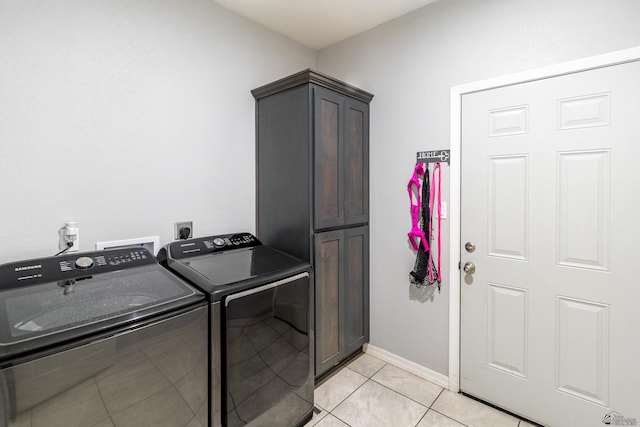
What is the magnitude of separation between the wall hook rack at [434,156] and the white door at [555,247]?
0.38 feet

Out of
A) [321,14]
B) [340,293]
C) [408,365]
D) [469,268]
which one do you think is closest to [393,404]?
[408,365]

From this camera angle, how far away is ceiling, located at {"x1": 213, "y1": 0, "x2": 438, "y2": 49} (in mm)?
2111

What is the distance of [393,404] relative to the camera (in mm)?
1976

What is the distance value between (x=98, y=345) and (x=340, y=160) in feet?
5.65

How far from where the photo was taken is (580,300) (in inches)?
65.6

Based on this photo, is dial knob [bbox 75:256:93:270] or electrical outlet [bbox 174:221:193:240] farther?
electrical outlet [bbox 174:221:193:240]

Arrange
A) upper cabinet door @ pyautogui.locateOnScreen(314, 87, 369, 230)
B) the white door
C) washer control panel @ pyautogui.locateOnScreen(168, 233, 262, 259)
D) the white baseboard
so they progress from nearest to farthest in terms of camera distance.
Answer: the white door
washer control panel @ pyautogui.locateOnScreen(168, 233, 262, 259)
upper cabinet door @ pyautogui.locateOnScreen(314, 87, 369, 230)
the white baseboard

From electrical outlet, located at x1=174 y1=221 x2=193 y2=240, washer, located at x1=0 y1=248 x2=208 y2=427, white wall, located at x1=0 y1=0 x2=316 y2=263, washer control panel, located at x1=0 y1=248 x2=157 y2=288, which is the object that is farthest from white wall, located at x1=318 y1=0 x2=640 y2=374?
washer control panel, located at x1=0 y1=248 x2=157 y2=288

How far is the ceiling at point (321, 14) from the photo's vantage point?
211cm

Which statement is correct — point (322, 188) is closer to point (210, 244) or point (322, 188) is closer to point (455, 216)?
point (210, 244)

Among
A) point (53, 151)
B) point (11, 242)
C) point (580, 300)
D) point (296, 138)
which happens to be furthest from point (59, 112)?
point (580, 300)

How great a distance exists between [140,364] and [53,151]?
116cm

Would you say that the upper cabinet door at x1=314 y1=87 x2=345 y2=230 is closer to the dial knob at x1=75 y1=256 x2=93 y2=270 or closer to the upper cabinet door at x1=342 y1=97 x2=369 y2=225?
the upper cabinet door at x1=342 y1=97 x2=369 y2=225

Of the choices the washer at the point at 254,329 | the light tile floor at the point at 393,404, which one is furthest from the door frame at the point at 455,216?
the washer at the point at 254,329
